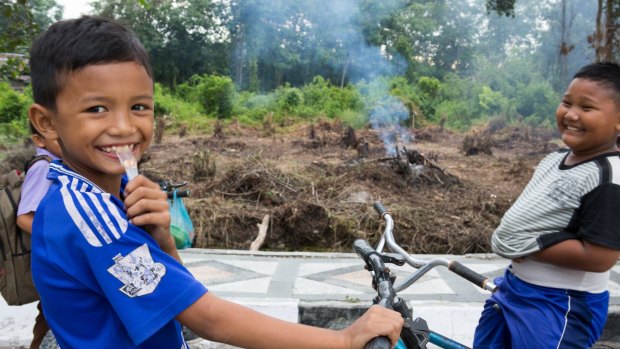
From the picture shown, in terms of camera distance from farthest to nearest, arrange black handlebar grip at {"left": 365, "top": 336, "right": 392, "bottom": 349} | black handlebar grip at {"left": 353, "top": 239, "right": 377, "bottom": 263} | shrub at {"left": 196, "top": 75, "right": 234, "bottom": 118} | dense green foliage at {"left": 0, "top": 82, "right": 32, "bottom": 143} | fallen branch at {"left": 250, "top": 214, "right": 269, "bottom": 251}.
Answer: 1. shrub at {"left": 196, "top": 75, "right": 234, "bottom": 118}
2. dense green foliage at {"left": 0, "top": 82, "right": 32, "bottom": 143}
3. fallen branch at {"left": 250, "top": 214, "right": 269, "bottom": 251}
4. black handlebar grip at {"left": 353, "top": 239, "right": 377, "bottom": 263}
5. black handlebar grip at {"left": 365, "top": 336, "right": 392, "bottom": 349}

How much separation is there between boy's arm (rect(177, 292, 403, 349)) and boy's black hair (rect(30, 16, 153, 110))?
550mm

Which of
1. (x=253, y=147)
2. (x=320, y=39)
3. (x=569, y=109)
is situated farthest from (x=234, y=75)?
(x=569, y=109)

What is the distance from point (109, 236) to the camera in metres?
1.01

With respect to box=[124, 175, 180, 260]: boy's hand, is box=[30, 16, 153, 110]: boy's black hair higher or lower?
higher

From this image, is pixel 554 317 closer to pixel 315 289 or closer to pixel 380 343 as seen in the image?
pixel 380 343

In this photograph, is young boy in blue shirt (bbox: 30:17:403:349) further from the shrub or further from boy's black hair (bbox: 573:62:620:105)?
the shrub

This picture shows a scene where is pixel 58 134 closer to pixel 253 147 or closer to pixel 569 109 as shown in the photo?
pixel 569 109

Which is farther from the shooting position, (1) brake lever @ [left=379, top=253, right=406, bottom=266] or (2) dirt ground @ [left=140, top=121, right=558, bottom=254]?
(2) dirt ground @ [left=140, top=121, right=558, bottom=254]

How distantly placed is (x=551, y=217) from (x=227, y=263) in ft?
10.6

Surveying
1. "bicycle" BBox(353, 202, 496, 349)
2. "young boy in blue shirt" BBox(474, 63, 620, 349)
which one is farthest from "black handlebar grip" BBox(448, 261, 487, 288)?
"young boy in blue shirt" BBox(474, 63, 620, 349)

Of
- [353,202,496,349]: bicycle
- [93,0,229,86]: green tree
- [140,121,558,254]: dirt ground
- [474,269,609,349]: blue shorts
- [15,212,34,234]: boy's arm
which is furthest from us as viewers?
[93,0,229,86]: green tree

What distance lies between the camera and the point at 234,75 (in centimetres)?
2423

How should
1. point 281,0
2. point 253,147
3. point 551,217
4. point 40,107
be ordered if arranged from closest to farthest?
point 40,107
point 551,217
point 253,147
point 281,0

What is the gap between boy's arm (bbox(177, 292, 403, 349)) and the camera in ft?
3.40
